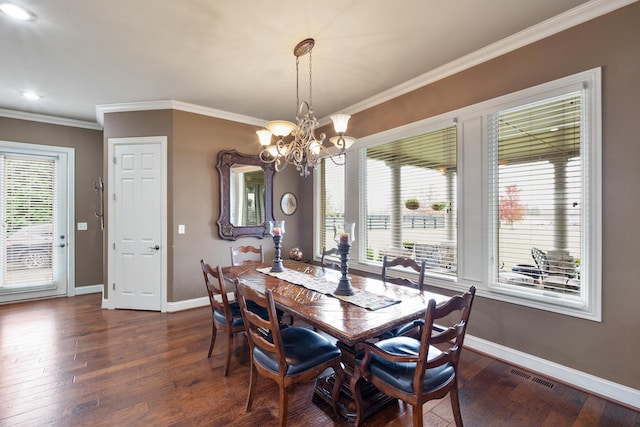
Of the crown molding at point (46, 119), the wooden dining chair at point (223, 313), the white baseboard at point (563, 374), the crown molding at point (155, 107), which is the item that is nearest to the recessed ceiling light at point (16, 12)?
the crown molding at point (155, 107)

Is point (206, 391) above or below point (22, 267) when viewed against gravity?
below

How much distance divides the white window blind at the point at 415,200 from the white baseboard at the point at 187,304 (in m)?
2.50

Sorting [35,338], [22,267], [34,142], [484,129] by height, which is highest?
[34,142]

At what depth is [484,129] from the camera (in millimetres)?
2730

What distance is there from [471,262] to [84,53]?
426cm

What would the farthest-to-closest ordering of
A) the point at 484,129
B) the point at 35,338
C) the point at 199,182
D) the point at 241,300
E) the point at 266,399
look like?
the point at 199,182 → the point at 35,338 → the point at 484,129 → the point at 266,399 → the point at 241,300

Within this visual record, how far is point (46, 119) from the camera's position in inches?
179

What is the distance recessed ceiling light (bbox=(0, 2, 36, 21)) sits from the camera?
6.79ft

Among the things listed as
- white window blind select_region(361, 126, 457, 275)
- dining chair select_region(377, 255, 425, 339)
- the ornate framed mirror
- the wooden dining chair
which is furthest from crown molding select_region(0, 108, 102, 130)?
dining chair select_region(377, 255, 425, 339)

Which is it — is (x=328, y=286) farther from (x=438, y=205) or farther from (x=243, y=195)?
(x=243, y=195)

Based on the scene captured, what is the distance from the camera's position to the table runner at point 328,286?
1.95 meters

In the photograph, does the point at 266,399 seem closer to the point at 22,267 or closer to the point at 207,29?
the point at 207,29

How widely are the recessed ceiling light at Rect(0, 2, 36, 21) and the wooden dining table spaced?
2.67 m

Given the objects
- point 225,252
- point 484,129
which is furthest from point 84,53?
point 484,129
